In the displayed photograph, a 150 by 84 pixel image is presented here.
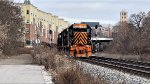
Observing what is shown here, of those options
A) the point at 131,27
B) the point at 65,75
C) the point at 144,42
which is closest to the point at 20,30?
the point at 144,42

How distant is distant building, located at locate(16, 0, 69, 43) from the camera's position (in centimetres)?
12596

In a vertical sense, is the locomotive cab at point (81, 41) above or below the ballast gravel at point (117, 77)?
above

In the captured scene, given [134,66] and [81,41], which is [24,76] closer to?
[134,66]

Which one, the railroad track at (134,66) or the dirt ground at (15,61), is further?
the dirt ground at (15,61)

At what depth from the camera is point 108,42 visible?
110250mm

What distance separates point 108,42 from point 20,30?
1345 inches

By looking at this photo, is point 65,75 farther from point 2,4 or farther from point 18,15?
point 18,15

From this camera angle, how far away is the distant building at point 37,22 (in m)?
126

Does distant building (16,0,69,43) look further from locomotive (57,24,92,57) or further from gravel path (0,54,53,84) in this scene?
gravel path (0,54,53,84)

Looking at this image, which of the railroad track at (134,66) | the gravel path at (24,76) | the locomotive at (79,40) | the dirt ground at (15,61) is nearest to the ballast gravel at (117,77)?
the railroad track at (134,66)

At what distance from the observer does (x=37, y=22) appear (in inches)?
5586

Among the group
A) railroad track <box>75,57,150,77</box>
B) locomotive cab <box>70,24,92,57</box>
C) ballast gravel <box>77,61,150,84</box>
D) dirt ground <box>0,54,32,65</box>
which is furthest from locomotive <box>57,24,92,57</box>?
ballast gravel <box>77,61,150,84</box>

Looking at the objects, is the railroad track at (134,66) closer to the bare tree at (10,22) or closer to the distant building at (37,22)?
the bare tree at (10,22)

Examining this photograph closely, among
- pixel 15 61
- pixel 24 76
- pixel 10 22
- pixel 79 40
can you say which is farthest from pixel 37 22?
pixel 24 76
